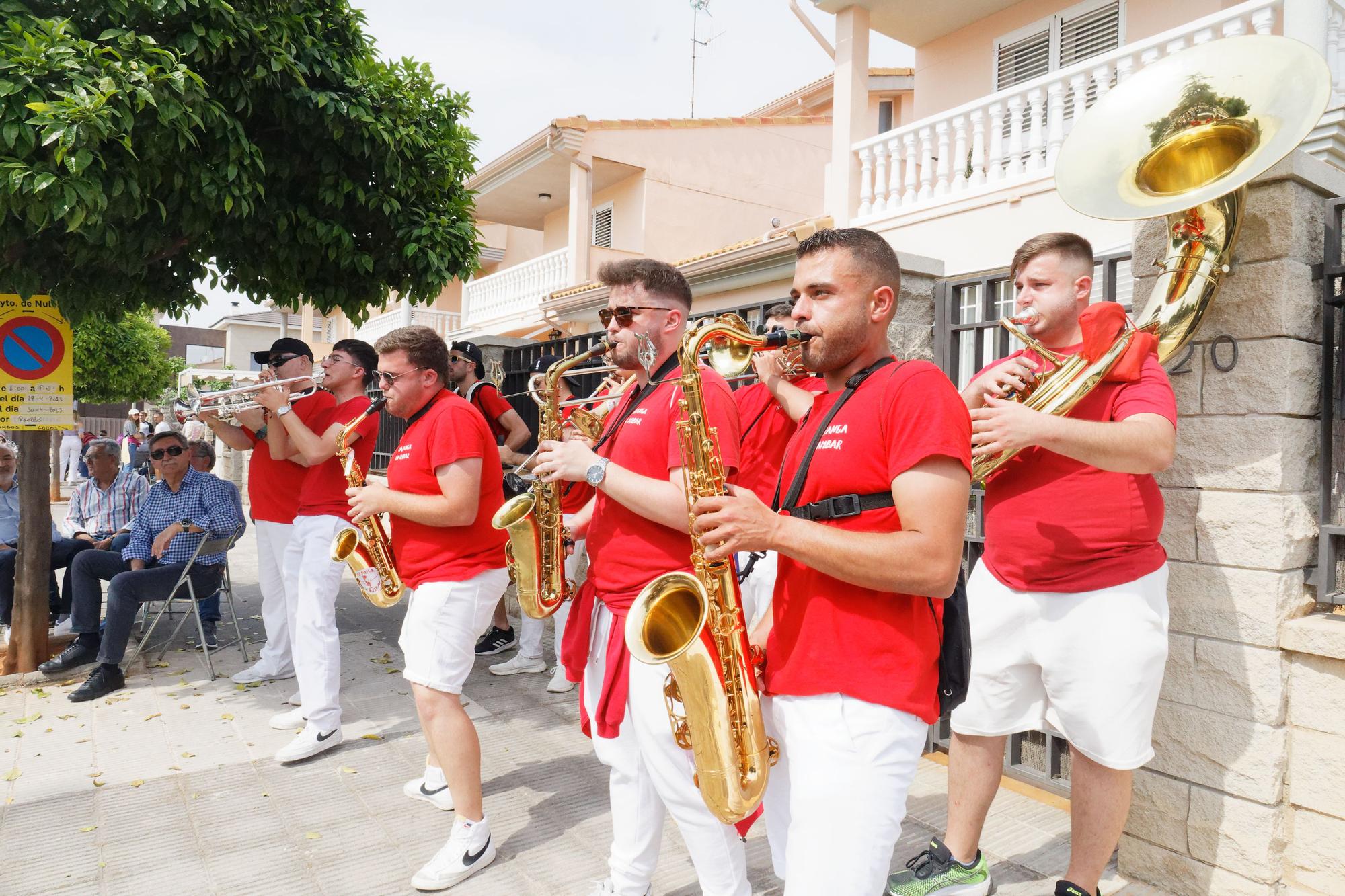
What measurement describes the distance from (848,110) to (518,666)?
7971mm

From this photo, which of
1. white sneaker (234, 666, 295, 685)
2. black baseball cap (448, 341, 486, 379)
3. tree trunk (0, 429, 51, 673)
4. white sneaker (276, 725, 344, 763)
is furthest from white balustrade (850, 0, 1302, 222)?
tree trunk (0, 429, 51, 673)

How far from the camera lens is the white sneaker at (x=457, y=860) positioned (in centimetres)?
309

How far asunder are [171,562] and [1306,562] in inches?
252

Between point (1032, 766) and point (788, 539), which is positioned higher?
point (788, 539)

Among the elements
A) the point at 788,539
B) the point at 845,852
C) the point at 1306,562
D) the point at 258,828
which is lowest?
the point at 258,828

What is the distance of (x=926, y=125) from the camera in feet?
30.8

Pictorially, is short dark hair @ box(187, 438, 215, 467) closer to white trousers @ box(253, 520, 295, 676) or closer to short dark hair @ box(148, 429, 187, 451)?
short dark hair @ box(148, 429, 187, 451)

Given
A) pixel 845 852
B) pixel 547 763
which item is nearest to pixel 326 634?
pixel 547 763

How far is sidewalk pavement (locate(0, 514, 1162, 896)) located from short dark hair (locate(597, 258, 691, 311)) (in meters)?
2.18

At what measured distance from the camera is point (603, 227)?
669 inches

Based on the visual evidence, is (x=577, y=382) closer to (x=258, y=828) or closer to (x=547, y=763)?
(x=547, y=763)

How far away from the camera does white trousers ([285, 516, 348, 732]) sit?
4402mm

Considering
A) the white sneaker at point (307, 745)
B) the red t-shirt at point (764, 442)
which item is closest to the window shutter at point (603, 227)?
the white sneaker at point (307, 745)

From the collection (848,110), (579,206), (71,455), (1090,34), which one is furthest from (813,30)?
(71,455)
